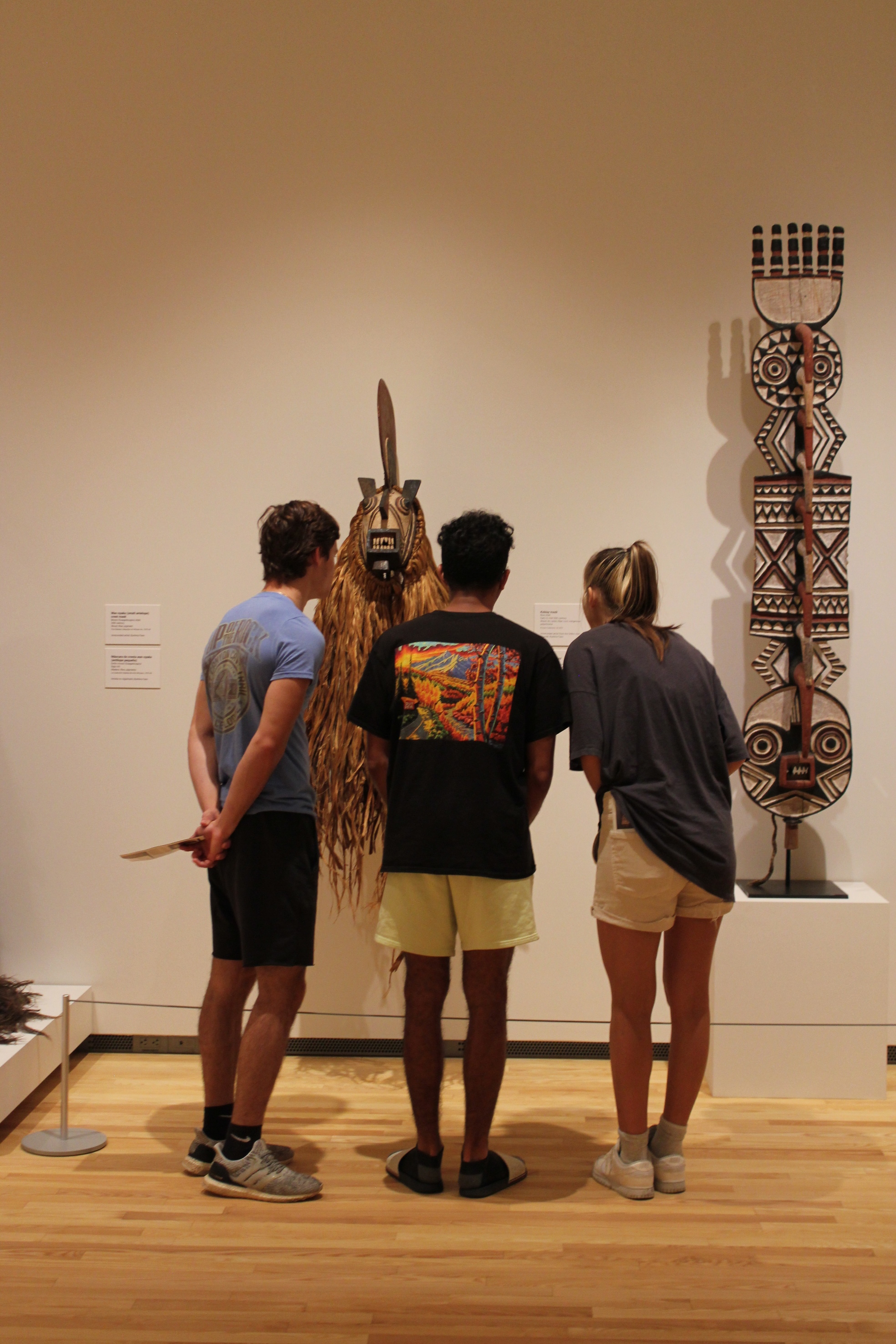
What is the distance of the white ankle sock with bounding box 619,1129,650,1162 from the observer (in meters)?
2.46

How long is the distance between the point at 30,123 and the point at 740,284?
7.70ft

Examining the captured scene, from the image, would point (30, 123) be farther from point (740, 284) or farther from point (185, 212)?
point (740, 284)

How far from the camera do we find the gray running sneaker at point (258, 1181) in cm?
239

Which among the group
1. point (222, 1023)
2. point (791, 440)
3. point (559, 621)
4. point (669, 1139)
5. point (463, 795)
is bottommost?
point (669, 1139)

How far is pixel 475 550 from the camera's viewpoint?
234 centimetres

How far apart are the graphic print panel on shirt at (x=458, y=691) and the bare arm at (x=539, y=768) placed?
106mm

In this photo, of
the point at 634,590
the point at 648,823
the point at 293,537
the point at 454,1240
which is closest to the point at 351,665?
the point at 293,537

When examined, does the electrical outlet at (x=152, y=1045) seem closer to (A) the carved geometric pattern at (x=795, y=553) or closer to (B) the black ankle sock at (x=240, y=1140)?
(B) the black ankle sock at (x=240, y=1140)

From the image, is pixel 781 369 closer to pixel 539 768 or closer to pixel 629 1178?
pixel 539 768

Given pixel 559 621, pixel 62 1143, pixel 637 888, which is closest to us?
pixel 637 888

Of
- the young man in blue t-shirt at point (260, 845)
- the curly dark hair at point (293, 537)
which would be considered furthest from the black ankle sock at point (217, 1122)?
the curly dark hair at point (293, 537)

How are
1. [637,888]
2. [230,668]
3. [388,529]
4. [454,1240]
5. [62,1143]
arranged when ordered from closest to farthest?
1. [454,1240]
2. [637,888]
3. [230,668]
4. [62,1143]
5. [388,529]

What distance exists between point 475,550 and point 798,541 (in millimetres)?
1315

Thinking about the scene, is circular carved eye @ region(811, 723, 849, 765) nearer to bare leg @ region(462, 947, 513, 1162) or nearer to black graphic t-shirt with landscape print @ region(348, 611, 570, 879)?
black graphic t-shirt with landscape print @ region(348, 611, 570, 879)
